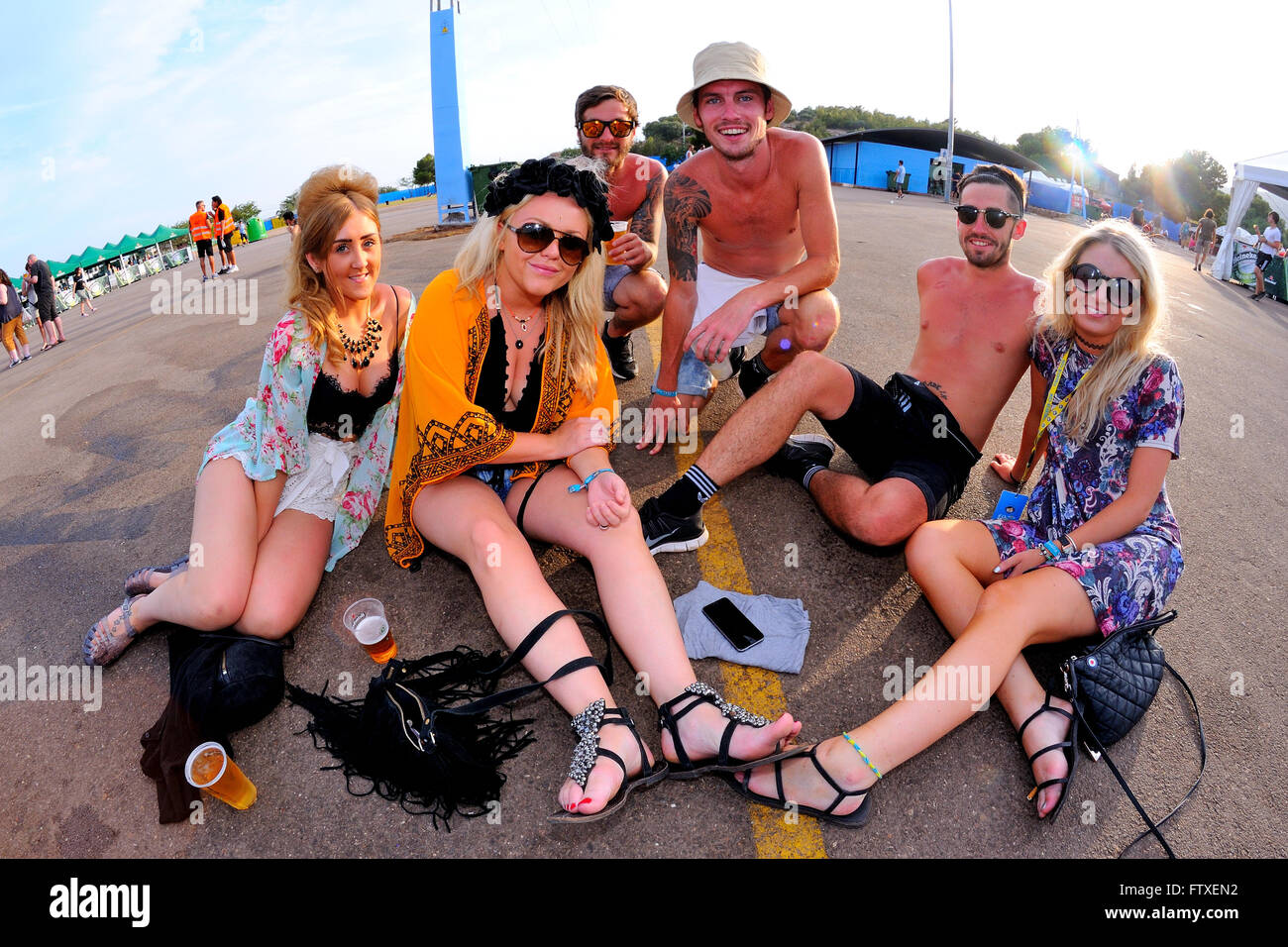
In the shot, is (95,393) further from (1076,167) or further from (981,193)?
(1076,167)

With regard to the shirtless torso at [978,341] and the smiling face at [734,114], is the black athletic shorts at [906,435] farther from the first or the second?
the smiling face at [734,114]

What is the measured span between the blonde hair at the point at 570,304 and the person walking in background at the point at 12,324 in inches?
522

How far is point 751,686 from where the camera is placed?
2500 mm

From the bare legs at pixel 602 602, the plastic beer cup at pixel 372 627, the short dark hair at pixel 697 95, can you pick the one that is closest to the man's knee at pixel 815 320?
the short dark hair at pixel 697 95

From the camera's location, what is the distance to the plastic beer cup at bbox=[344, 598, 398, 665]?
245 cm

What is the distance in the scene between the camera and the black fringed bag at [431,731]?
6.82ft

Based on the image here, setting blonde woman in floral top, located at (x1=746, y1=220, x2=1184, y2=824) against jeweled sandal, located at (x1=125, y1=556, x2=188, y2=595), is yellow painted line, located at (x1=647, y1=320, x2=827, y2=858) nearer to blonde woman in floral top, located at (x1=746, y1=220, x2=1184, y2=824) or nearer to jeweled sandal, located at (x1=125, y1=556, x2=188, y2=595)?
blonde woman in floral top, located at (x1=746, y1=220, x2=1184, y2=824)

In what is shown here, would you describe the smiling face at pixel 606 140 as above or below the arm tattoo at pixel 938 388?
above

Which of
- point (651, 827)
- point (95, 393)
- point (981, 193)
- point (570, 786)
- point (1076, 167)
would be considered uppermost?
point (1076, 167)

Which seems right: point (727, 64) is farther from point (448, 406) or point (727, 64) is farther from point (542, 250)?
point (448, 406)

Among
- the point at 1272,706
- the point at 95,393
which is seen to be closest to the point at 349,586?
the point at 1272,706

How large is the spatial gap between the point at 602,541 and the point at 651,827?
3.12 ft

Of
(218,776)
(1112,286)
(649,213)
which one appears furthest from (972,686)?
(649,213)
